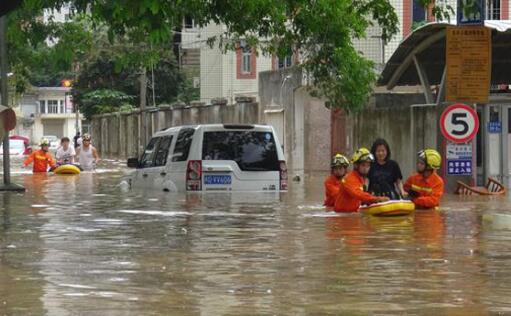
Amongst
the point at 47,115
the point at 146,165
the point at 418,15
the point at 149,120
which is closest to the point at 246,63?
the point at 149,120

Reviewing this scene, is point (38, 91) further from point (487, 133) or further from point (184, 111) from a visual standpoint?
point (487, 133)

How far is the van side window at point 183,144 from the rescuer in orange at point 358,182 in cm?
405

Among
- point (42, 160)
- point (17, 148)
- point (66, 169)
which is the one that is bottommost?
point (17, 148)

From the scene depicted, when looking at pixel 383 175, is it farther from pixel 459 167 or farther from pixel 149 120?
pixel 149 120

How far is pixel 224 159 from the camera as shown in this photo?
69.7 feet

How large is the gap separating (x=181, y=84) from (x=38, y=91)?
54.9m

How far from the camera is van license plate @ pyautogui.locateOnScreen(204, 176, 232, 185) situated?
2127 cm

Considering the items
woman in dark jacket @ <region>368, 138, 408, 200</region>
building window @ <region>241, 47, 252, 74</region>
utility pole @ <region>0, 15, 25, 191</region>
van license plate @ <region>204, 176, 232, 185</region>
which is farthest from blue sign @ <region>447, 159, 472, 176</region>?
building window @ <region>241, 47, 252, 74</region>

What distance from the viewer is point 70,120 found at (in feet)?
414

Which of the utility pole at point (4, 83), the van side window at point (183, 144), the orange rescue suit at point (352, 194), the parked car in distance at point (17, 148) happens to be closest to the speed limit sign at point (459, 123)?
the van side window at point (183, 144)

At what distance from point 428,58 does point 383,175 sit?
34.9ft

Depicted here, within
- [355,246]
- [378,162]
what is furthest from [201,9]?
[355,246]

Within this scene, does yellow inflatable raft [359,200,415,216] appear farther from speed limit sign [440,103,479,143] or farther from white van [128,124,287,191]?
speed limit sign [440,103,479,143]

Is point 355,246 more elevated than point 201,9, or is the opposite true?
point 201,9
